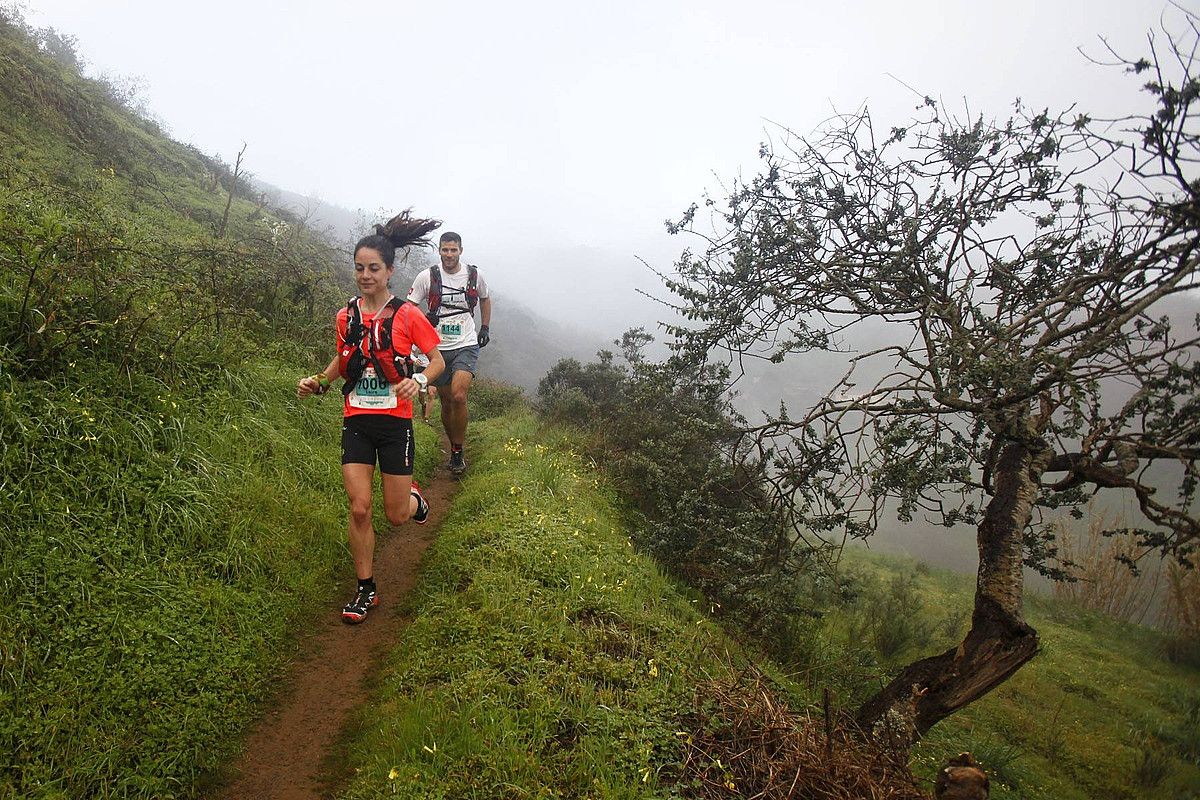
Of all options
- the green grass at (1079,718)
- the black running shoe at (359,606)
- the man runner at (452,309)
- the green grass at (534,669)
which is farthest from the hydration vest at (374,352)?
the green grass at (1079,718)

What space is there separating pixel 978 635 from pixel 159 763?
4804 mm

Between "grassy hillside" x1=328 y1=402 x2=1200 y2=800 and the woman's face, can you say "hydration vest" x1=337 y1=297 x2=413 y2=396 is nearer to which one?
the woman's face

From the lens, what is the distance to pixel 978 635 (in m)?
3.84

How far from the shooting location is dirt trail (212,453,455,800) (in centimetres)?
288

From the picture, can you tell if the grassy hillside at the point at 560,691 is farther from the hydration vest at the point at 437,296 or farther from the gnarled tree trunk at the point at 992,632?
the hydration vest at the point at 437,296

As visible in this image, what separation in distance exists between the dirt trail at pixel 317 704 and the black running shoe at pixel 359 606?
0.05 meters

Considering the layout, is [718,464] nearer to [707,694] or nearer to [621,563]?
[621,563]

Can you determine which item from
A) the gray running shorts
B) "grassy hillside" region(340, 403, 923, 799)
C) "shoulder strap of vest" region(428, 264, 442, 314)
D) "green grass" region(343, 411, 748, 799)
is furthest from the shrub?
"shoulder strap of vest" region(428, 264, 442, 314)

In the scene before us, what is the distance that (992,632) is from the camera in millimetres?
3789

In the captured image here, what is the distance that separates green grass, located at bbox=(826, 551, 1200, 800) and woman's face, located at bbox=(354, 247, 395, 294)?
17.1 ft

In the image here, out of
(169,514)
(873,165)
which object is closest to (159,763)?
(169,514)

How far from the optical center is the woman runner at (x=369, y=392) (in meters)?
4.17

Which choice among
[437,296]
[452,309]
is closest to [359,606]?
[452,309]

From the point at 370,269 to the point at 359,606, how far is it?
2.50 meters
